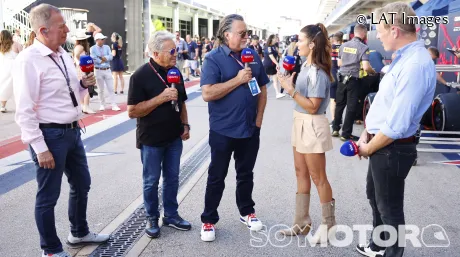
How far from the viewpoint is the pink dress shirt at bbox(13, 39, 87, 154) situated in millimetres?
2928

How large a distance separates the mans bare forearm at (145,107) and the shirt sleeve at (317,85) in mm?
1230

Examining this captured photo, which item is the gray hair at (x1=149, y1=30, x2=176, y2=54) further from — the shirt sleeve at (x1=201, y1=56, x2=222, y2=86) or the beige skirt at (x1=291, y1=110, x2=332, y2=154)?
the beige skirt at (x1=291, y1=110, x2=332, y2=154)

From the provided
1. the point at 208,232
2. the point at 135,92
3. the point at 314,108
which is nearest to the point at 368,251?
the point at 314,108

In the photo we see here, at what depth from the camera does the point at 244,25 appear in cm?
358

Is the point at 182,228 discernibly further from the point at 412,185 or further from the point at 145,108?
the point at 412,185

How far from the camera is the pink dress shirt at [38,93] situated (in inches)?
115

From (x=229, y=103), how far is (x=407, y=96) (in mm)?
1490

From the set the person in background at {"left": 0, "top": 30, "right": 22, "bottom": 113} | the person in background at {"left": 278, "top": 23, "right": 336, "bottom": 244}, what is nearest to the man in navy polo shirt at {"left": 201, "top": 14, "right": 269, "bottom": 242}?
the person in background at {"left": 278, "top": 23, "right": 336, "bottom": 244}

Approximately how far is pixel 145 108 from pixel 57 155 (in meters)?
0.80

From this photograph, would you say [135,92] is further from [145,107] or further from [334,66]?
[334,66]

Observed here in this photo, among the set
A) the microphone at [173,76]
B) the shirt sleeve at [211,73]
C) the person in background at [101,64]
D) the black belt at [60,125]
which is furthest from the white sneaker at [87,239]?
the person in background at [101,64]

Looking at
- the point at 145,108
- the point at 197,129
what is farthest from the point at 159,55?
the point at 197,129

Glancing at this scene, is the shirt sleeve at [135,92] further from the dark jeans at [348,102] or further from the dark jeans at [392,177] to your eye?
the dark jeans at [348,102]

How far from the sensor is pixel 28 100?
9.59 feet
